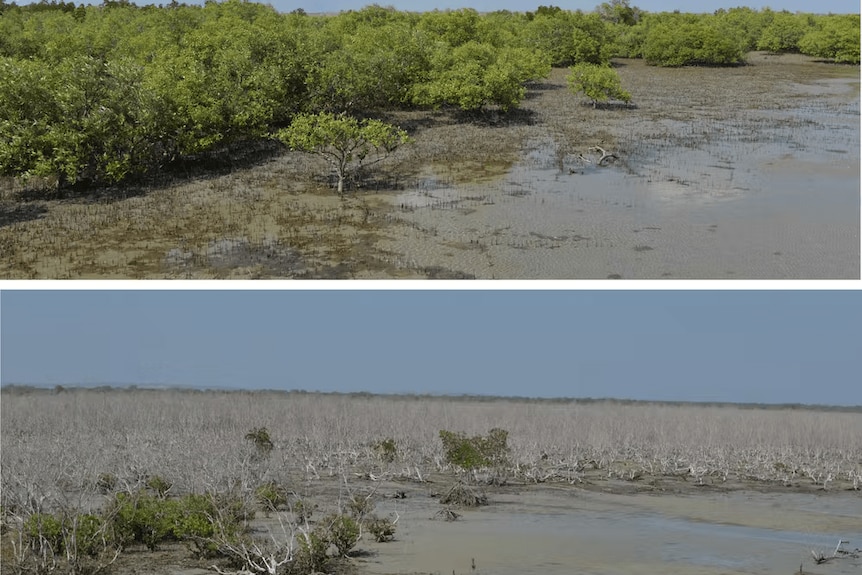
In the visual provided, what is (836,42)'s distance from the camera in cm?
6488

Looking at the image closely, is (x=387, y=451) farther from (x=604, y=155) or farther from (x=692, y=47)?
(x=692, y=47)

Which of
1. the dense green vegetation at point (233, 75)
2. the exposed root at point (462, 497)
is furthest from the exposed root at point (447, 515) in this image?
the dense green vegetation at point (233, 75)

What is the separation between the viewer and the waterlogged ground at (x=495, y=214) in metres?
16.2

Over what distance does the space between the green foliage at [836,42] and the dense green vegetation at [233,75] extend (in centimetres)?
17

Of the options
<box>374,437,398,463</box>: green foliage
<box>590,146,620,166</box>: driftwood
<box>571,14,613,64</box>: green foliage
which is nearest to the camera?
<box>374,437,398,463</box>: green foliage

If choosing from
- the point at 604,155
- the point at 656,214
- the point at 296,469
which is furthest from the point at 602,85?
the point at 296,469

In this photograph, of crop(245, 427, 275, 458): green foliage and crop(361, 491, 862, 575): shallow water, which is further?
crop(245, 427, 275, 458): green foliage

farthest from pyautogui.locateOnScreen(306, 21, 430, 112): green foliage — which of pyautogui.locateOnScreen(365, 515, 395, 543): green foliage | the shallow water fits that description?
pyautogui.locateOnScreen(365, 515, 395, 543): green foliage

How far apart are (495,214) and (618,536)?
9.58 m

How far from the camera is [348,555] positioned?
10.3 m

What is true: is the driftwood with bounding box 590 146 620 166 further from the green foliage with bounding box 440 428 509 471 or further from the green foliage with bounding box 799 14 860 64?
the green foliage with bounding box 799 14 860 64

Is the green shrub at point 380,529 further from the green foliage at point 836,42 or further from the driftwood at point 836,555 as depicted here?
the green foliage at point 836,42

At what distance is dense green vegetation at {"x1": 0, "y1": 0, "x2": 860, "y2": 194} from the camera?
848 inches

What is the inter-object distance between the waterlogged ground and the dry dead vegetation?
3.46 metres
